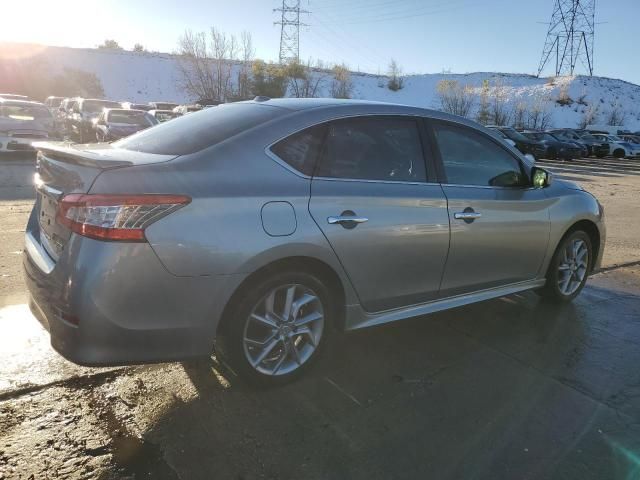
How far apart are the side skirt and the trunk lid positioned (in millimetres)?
1479

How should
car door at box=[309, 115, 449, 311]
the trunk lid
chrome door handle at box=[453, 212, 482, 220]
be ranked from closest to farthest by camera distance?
the trunk lid → car door at box=[309, 115, 449, 311] → chrome door handle at box=[453, 212, 482, 220]

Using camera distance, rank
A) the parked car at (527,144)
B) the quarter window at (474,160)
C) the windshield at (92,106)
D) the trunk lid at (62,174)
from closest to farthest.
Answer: the trunk lid at (62,174) → the quarter window at (474,160) → the windshield at (92,106) → the parked car at (527,144)

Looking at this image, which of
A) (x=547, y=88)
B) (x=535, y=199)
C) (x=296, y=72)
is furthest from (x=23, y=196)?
(x=547, y=88)

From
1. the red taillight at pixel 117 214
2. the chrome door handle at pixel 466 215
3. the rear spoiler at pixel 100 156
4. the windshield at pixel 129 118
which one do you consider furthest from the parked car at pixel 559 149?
the red taillight at pixel 117 214

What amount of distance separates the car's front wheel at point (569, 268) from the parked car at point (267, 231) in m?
0.62

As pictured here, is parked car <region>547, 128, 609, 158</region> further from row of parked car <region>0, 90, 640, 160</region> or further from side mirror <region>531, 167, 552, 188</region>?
side mirror <region>531, 167, 552, 188</region>

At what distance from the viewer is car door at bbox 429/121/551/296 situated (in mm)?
3777

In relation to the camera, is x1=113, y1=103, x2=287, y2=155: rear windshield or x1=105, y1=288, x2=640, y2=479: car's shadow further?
x1=113, y1=103, x2=287, y2=155: rear windshield

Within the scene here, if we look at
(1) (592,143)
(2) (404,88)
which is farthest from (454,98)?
(1) (592,143)

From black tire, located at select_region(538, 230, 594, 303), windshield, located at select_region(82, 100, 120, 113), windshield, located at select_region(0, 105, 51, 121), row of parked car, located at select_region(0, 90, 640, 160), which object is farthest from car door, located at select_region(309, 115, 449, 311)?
windshield, located at select_region(82, 100, 120, 113)

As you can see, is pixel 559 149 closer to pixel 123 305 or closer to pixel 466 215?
pixel 466 215

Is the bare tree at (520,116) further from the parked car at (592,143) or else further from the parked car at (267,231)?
the parked car at (267,231)

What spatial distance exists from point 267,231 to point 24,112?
14975 millimetres

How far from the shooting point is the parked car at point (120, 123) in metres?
14.8
